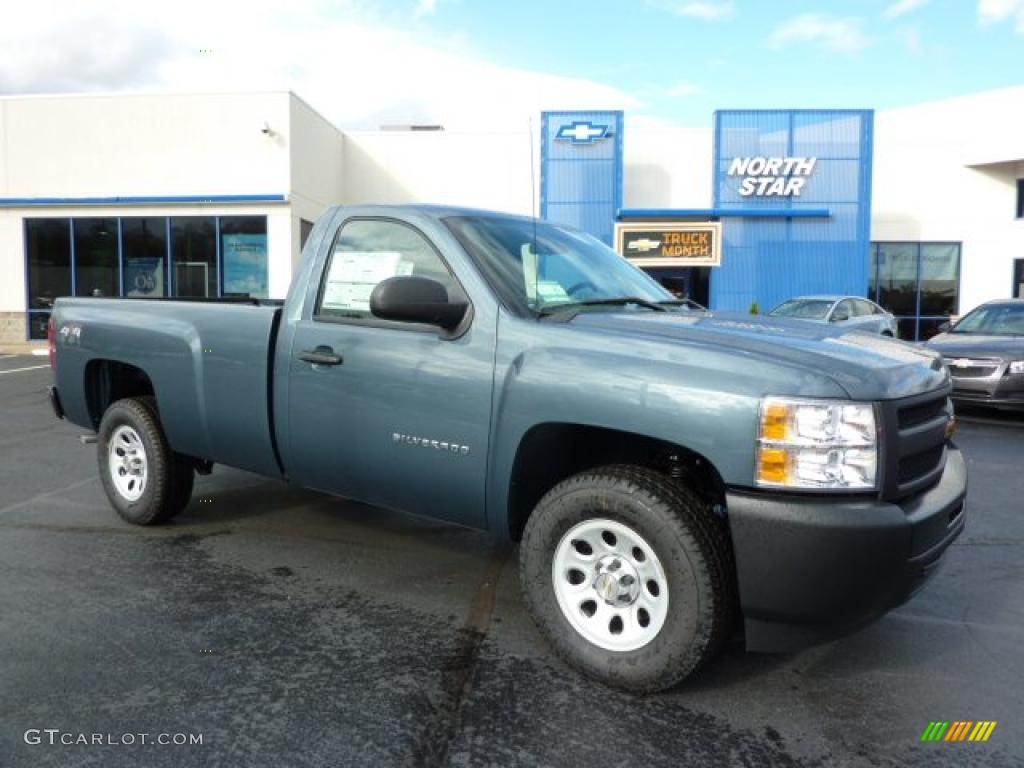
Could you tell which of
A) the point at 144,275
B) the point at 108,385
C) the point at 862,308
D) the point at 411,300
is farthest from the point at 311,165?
the point at 411,300

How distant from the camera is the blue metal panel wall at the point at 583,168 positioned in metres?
23.3

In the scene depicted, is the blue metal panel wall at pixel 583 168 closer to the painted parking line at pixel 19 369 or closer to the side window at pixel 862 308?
the side window at pixel 862 308

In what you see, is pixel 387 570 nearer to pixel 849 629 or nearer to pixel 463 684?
pixel 463 684

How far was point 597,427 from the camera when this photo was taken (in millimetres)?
3150

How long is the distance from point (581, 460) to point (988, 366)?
7.72 meters

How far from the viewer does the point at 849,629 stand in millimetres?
2881

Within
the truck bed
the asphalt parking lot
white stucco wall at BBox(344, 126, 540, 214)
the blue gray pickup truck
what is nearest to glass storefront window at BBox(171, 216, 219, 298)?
white stucco wall at BBox(344, 126, 540, 214)

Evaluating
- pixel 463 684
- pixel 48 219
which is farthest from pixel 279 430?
pixel 48 219

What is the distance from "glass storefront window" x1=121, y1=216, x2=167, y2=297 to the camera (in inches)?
860

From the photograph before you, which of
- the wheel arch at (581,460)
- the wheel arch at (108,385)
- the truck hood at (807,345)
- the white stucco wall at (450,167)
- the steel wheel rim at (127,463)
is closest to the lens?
the truck hood at (807,345)

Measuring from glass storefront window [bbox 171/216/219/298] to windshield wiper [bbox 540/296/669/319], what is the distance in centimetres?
1971

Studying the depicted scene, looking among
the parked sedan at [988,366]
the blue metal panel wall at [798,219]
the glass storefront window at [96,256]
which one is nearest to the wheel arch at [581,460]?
the parked sedan at [988,366]

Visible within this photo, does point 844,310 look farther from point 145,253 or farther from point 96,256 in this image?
point 96,256

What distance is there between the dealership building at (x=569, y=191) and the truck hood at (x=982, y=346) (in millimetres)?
13027
